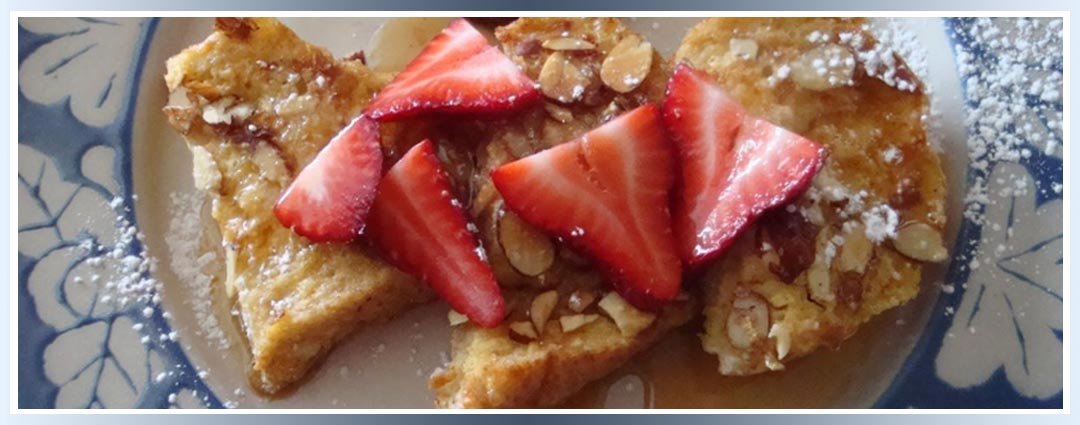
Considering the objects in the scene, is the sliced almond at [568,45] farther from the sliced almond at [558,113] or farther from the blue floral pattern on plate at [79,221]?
the blue floral pattern on plate at [79,221]

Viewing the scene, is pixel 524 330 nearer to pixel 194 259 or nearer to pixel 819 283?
pixel 819 283

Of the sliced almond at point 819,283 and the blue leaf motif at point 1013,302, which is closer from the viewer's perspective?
the sliced almond at point 819,283

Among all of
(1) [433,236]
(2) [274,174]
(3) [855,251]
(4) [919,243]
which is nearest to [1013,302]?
(4) [919,243]

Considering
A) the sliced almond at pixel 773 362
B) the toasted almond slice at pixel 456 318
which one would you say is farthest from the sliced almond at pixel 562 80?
the sliced almond at pixel 773 362

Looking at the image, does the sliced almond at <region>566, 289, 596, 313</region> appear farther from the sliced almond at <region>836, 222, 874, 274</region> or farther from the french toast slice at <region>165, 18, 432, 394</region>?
the sliced almond at <region>836, 222, 874, 274</region>

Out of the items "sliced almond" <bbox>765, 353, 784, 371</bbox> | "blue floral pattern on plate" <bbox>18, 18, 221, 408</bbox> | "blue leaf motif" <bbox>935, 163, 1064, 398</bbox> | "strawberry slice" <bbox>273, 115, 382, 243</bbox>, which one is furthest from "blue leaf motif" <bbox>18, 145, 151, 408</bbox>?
"blue leaf motif" <bbox>935, 163, 1064, 398</bbox>

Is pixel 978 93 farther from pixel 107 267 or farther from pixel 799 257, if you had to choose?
pixel 107 267
